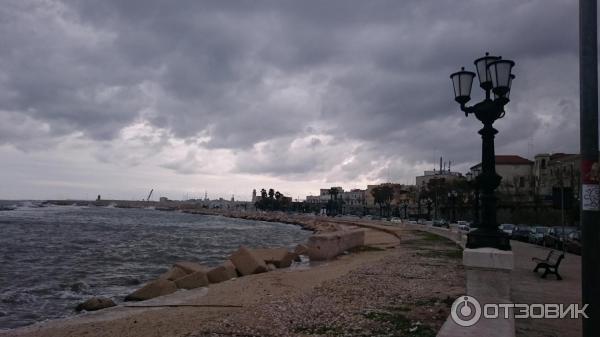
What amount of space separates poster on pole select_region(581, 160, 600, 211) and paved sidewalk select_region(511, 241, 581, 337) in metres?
3.48

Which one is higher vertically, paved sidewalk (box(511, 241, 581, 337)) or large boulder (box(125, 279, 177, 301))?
paved sidewalk (box(511, 241, 581, 337))

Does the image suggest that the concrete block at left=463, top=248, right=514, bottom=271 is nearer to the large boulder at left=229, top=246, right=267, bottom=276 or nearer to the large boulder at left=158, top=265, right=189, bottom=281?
the large boulder at left=158, top=265, right=189, bottom=281

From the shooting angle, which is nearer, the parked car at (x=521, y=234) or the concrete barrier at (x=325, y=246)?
the concrete barrier at (x=325, y=246)

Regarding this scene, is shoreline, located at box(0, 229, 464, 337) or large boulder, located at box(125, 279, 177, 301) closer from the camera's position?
shoreline, located at box(0, 229, 464, 337)

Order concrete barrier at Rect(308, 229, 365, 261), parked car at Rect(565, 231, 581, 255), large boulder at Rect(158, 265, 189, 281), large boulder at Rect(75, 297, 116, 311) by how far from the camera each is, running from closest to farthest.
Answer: large boulder at Rect(75, 297, 116, 311) → large boulder at Rect(158, 265, 189, 281) → parked car at Rect(565, 231, 581, 255) → concrete barrier at Rect(308, 229, 365, 261)

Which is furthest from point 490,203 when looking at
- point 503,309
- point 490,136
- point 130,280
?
point 130,280

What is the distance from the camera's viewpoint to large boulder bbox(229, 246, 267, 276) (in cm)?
2058

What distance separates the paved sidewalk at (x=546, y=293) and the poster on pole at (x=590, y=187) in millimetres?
3479

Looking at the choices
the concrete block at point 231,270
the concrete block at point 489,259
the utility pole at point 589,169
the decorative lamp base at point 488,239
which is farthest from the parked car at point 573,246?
the utility pole at point 589,169

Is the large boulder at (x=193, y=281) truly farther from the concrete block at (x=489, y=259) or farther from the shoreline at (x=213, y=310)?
the concrete block at (x=489, y=259)

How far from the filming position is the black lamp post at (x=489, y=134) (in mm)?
6898

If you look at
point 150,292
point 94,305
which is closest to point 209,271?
point 150,292

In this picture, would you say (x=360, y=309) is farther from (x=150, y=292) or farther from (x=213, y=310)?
(x=150, y=292)

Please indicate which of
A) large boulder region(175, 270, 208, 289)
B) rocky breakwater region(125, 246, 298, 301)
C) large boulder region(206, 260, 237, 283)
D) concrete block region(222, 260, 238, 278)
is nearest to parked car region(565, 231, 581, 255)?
rocky breakwater region(125, 246, 298, 301)
